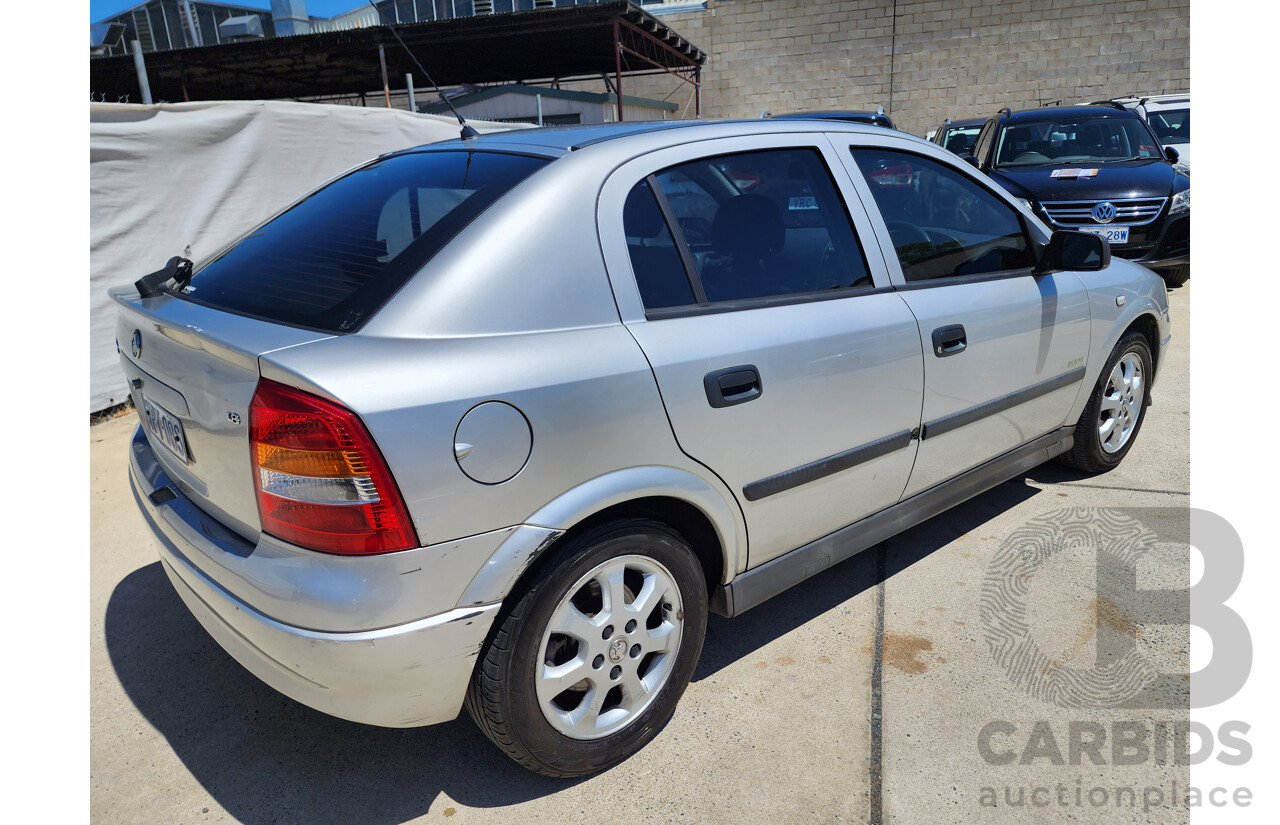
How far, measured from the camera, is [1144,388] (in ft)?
13.5

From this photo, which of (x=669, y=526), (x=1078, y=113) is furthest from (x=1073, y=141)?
(x=669, y=526)

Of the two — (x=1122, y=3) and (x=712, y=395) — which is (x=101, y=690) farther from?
(x=1122, y=3)

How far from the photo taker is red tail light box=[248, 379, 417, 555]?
1.70 metres

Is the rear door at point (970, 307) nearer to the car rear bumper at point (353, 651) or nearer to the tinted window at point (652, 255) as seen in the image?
the tinted window at point (652, 255)

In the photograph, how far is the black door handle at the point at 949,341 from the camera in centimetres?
277

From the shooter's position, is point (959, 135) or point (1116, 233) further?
point (959, 135)

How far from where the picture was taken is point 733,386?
2219 millimetres

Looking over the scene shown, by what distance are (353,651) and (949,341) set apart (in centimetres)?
213

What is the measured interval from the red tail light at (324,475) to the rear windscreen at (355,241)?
9.4 inches

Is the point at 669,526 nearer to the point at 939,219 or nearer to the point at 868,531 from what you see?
the point at 868,531

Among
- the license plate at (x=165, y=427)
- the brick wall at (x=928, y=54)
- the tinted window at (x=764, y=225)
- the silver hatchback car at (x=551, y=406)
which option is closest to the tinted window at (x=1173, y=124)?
the silver hatchback car at (x=551, y=406)

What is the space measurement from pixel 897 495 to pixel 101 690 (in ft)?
9.11

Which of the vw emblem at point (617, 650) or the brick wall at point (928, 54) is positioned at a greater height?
the brick wall at point (928, 54)

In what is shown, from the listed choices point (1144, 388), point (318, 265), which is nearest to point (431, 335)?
point (318, 265)
